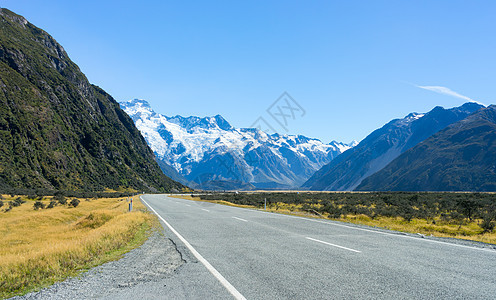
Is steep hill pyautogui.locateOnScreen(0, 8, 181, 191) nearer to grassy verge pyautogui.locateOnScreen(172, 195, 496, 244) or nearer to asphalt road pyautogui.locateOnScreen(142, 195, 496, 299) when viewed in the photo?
grassy verge pyautogui.locateOnScreen(172, 195, 496, 244)

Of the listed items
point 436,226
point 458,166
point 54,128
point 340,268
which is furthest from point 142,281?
point 458,166

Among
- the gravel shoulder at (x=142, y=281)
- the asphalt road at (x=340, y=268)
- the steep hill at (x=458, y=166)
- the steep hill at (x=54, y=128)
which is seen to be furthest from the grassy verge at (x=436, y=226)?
the steep hill at (x=458, y=166)

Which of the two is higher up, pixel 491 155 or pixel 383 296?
pixel 491 155

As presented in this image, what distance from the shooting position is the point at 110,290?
17.2ft

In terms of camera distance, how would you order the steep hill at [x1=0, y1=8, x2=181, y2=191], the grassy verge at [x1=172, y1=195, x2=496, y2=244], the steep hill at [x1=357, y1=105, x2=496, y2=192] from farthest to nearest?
1. the steep hill at [x1=357, y1=105, x2=496, y2=192]
2. the steep hill at [x1=0, y1=8, x2=181, y2=191]
3. the grassy verge at [x1=172, y1=195, x2=496, y2=244]

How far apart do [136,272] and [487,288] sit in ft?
22.2

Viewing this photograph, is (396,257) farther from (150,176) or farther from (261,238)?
(150,176)

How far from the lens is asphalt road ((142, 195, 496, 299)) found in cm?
491

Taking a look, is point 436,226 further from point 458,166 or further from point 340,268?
point 458,166

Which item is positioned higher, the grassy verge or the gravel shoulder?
the gravel shoulder

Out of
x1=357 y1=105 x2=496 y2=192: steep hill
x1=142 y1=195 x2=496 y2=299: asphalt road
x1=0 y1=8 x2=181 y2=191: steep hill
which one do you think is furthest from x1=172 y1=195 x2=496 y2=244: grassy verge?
x1=357 y1=105 x2=496 y2=192: steep hill

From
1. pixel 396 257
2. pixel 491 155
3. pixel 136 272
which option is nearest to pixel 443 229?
pixel 396 257

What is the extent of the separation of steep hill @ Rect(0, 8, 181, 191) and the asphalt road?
8257 centimetres

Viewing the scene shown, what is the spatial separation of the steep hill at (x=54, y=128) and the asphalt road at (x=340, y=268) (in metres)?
82.6
